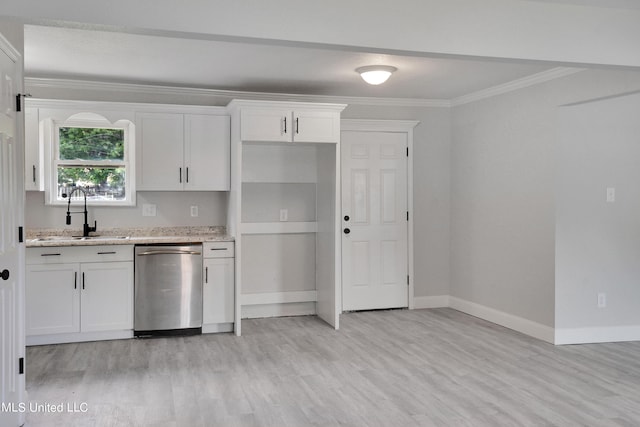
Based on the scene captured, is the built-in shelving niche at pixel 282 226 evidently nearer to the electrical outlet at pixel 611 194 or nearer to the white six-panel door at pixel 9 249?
the electrical outlet at pixel 611 194

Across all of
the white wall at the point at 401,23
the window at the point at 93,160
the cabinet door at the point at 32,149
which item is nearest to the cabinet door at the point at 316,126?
the window at the point at 93,160

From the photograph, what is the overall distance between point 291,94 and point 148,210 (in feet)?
6.18

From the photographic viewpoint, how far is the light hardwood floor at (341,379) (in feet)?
10.8

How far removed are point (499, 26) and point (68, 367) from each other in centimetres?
372

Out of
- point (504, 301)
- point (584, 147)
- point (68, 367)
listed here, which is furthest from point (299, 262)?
point (584, 147)

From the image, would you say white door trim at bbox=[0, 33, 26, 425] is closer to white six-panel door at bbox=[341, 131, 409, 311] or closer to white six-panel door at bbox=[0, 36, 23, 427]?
white six-panel door at bbox=[0, 36, 23, 427]

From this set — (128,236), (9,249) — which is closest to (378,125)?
(128,236)

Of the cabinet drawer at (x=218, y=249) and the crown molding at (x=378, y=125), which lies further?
the crown molding at (x=378, y=125)

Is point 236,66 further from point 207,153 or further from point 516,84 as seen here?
point 516,84

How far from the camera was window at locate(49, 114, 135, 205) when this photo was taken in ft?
17.7

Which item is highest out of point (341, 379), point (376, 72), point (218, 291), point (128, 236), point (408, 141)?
point (376, 72)

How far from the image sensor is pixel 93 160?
216 inches

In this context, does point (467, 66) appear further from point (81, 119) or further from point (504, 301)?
point (81, 119)

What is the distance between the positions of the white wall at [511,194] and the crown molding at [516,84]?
49 millimetres
